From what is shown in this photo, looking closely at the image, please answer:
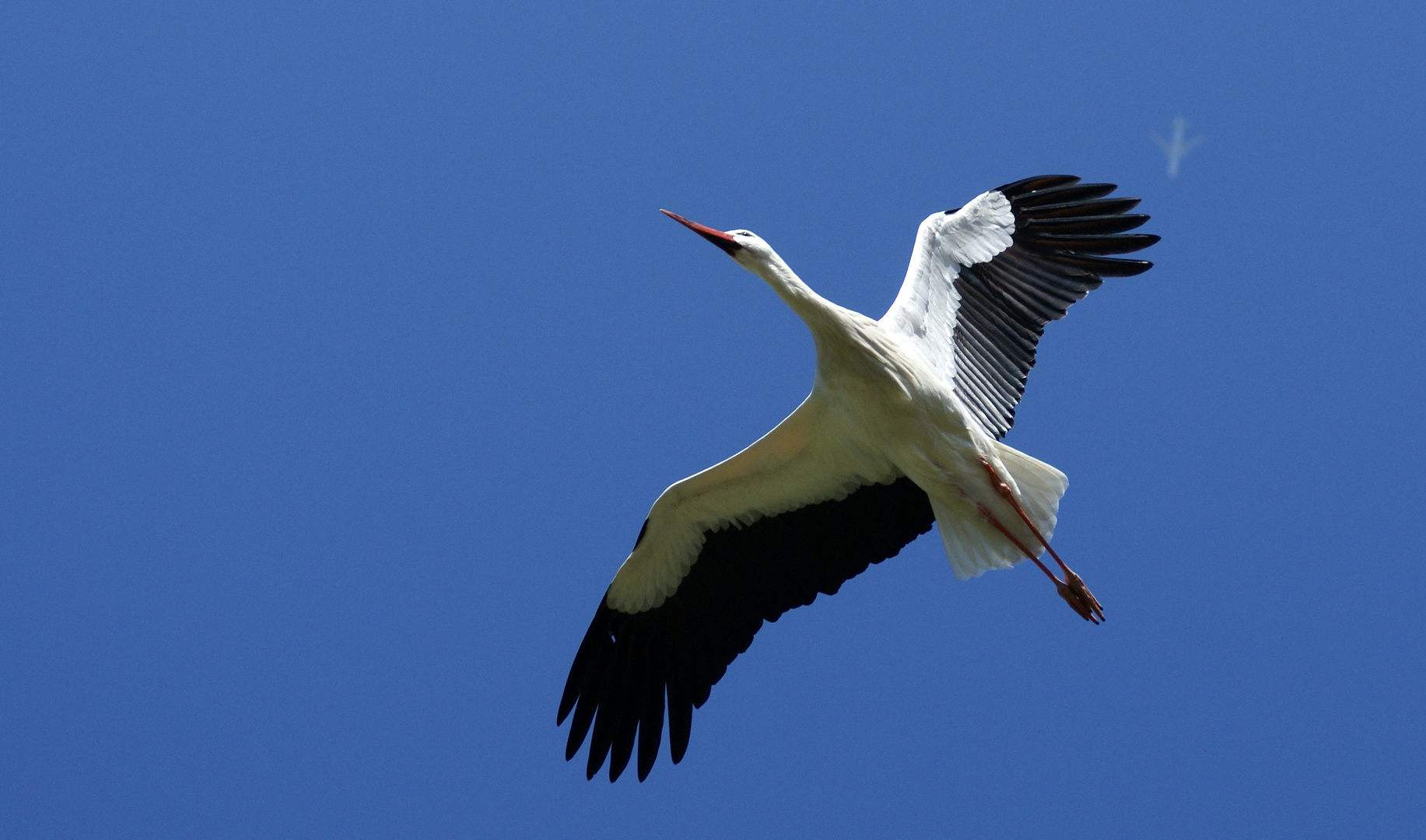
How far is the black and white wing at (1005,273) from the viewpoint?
5.73 m

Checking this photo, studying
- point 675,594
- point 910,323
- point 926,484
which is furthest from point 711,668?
point 910,323

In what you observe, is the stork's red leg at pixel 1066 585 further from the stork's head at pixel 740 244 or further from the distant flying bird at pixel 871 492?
the stork's head at pixel 740 244

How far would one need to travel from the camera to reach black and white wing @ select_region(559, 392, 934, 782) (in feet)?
19.0

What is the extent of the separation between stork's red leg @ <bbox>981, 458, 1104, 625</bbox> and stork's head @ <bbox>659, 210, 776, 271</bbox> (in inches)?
46.8

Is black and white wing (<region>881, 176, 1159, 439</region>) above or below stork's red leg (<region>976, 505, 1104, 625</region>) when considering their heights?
above

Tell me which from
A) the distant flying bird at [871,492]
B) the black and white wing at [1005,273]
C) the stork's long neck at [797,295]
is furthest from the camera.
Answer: the black and white wing at [1005,273]

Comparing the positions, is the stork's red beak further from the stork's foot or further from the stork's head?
the stork's foot

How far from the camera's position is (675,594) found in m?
6.06

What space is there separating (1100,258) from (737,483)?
1.83 metres

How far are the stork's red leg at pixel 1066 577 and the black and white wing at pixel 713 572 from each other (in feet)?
1.54

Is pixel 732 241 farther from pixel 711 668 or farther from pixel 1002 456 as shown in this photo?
pixel 711 668

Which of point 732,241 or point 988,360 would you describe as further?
point 988,360

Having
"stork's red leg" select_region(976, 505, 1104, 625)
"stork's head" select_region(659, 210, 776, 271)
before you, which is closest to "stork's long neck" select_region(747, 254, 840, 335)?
"stork's head" select_region(659, 210, 776, 271)

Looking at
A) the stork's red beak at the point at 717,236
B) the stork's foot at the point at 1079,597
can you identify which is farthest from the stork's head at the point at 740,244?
the stork's foot at the point at 1079,597
